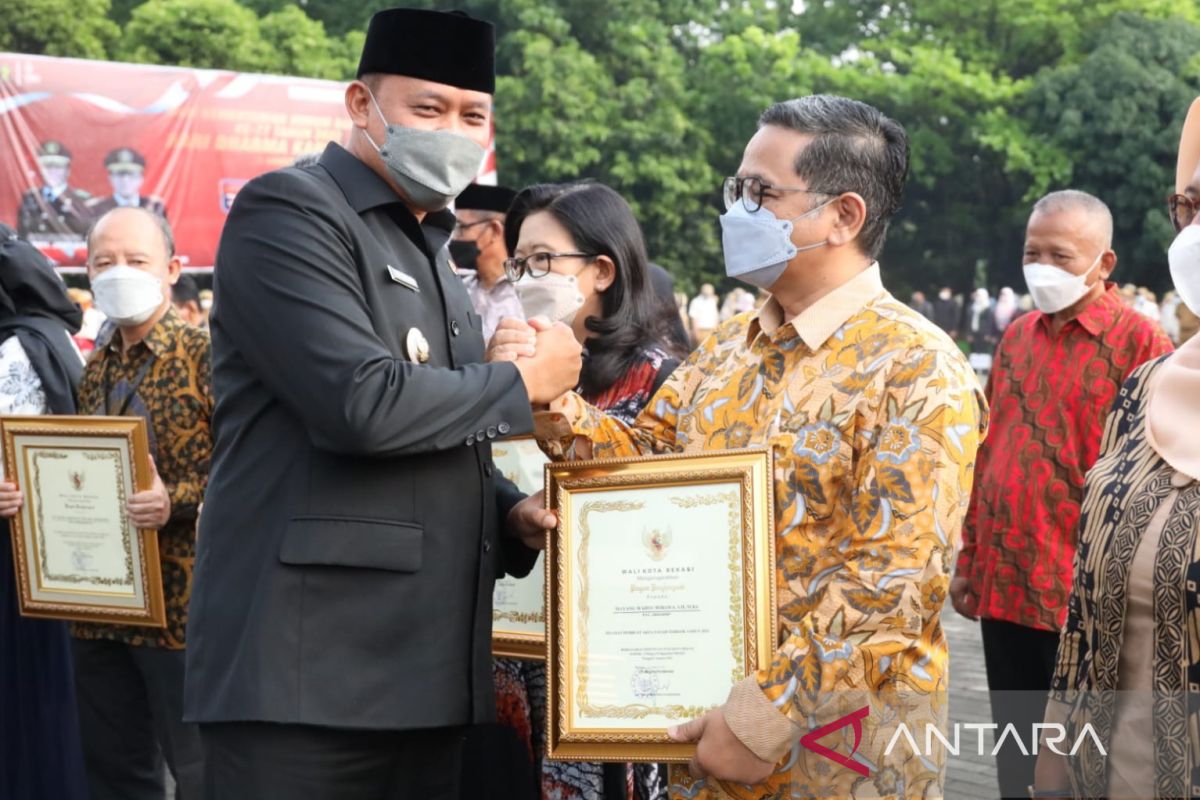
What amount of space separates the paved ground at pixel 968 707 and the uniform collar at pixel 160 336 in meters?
3.01

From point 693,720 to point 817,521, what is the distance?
0.45 meters

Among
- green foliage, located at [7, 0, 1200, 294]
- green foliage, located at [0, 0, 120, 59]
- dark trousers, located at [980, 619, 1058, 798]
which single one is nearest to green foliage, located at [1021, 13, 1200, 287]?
green foliage, located at [7, 0, 1200, 294]

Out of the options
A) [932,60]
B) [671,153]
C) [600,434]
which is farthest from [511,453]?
[932,60]

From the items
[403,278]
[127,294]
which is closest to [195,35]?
[127,294]

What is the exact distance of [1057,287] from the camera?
559cm

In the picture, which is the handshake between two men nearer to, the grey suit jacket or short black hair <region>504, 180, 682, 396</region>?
the grey suit jacket

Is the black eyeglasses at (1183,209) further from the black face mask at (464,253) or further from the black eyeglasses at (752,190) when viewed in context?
the black face mask at (464,253)

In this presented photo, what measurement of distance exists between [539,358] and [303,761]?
924mm

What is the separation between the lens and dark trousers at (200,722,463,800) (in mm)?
2764

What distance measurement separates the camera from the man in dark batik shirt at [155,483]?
495 cm

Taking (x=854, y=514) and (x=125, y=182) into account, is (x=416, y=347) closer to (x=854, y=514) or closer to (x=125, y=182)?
(x=854, y=514)

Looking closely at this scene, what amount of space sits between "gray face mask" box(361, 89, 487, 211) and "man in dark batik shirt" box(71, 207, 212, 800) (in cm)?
218

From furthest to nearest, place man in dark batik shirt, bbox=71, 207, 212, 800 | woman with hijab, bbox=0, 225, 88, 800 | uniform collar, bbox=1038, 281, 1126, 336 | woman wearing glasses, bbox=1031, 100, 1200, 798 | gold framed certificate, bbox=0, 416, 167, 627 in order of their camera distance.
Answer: uniform collar, bbox=1038, 281, 1126, 336 → woman with hijab, bbox=0, 225, 88, 800 → man in dark batik shirt, bbox=71, 207, 212, 800 → gold framed certificate, bbox=0, 416, 167, 627 → woman wearing glasses, bbox=1031, 100, 1200, 798

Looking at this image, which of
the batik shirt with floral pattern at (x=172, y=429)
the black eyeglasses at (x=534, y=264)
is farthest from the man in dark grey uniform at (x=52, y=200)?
the black eyeglasses at (x=534, y=264)
